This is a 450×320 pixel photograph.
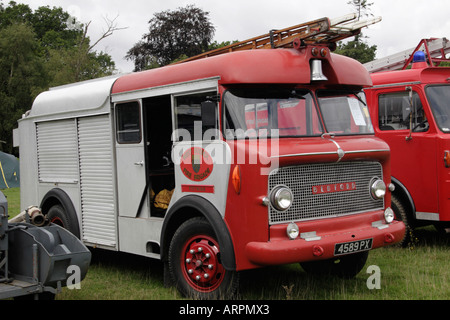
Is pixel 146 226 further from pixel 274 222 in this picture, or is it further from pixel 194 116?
pixel 274 222

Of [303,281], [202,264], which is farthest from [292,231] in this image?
[303,281]

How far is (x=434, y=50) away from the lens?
34.7ft

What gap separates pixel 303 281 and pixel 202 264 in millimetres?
1576

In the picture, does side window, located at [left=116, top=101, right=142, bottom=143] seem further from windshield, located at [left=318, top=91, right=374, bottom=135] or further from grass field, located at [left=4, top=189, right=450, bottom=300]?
windshield, located at [left=318, top=91, right=374, bottom=135]

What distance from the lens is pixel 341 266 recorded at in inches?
298

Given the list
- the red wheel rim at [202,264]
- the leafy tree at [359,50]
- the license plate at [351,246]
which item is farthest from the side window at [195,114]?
the leafy tree at [359,50]

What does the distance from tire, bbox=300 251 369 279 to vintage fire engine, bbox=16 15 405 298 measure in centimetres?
2

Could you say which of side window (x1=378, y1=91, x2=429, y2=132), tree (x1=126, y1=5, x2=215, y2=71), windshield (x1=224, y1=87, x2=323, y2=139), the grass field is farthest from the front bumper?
tree (x1=126, y1=5, x2=215, y2=71)

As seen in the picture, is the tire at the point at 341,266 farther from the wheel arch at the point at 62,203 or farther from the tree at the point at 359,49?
the tree at the point at 359,49

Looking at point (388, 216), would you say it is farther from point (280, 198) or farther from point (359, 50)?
point (359, 50)

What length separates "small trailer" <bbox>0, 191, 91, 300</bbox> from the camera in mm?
5757

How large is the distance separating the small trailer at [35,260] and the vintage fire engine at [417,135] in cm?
519

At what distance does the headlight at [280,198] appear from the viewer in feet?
19.0

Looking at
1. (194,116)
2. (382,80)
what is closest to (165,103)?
(194,116)
